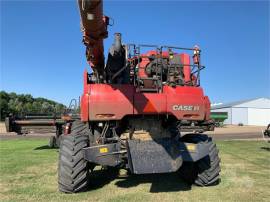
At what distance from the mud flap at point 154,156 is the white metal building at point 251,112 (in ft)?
223

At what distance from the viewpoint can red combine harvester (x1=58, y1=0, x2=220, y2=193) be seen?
7.10m

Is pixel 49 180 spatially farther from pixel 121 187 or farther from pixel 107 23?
pixel 107 23

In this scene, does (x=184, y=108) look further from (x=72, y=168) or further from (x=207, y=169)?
(x=72, y=168)

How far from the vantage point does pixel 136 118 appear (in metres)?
7.75

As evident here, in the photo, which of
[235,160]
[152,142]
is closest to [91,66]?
[152,142]

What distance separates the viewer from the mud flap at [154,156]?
6988 millimetres

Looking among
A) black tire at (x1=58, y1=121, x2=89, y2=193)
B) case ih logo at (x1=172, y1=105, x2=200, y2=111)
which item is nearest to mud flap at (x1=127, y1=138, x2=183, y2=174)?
case ih logo at (x1=172, y1=105, x2=200, y2=111)

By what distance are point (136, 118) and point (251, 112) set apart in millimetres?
70648

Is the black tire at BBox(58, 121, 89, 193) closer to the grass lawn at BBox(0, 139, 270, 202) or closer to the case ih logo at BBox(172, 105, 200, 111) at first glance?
the grass lawn at BBox(0, 139, 270, 202)

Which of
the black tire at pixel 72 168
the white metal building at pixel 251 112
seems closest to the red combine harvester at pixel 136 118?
the black tire at pixel 72 168

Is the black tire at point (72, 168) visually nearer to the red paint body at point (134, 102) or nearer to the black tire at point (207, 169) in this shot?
the red paint body at point (134, 102)

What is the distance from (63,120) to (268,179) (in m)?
9.28

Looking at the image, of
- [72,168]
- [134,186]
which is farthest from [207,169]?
[72,168]

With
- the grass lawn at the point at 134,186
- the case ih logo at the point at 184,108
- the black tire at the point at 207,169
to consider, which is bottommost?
the grass lawn at the point at 134,186
